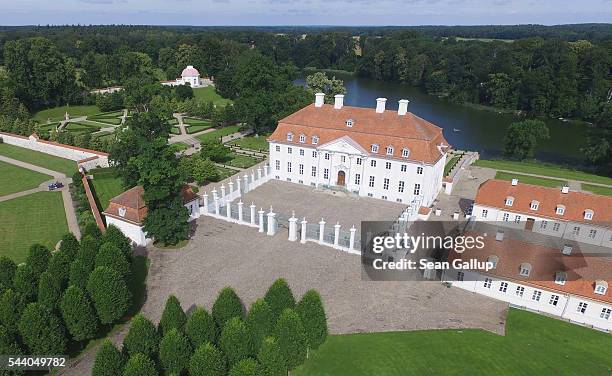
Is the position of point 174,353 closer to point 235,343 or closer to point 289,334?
point 235,343

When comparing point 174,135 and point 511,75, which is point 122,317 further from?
point 511,75

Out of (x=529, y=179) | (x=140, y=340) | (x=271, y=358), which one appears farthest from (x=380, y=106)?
(x=140, y=340)

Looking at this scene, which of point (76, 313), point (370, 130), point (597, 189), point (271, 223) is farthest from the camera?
point (597, 189)

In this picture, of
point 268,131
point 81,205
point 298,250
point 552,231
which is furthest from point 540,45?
point 81,205

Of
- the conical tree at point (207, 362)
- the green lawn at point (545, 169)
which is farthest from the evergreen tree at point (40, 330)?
the green lawn at point (545, 169)

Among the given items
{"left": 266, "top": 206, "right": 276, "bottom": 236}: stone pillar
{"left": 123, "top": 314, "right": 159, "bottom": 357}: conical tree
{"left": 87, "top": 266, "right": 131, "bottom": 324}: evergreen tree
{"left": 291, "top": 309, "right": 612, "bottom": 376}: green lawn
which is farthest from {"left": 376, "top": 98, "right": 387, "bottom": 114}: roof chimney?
{"left": 123, "top": 314, "right": 159, "bottom": 357}: conical tree
